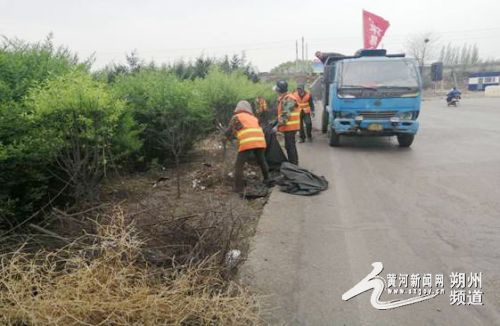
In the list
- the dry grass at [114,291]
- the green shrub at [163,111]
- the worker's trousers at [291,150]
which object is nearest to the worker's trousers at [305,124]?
the worker's trousers at [291,150]

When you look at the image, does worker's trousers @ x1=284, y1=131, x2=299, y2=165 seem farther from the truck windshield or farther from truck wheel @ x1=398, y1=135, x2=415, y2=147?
truck wheel @ x1=398, y1=135, x2=415, y2=147

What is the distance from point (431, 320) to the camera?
2.91 metres

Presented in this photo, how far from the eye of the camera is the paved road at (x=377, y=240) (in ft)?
10.0

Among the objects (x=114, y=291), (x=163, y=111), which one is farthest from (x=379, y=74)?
(x=114, y=291)

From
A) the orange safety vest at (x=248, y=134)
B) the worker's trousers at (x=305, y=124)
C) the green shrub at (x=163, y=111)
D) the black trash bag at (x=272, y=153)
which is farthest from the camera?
the worker's trousers at (x=305, y=124)

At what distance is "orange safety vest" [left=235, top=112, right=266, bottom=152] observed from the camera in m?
6.07

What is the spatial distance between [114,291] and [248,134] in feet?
12.8

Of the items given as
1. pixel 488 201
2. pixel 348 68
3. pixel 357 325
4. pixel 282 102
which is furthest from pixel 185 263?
pixel 348 68

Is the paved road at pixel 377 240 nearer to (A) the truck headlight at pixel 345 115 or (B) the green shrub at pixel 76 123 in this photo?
(A) the truck headlight at pixel 345 115

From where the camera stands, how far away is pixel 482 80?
5512cm

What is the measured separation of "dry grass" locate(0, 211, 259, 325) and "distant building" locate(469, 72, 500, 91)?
62206mm

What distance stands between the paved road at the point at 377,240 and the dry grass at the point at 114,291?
2.01ft

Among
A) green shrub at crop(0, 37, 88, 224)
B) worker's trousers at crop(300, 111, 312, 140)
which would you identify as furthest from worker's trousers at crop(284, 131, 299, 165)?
green shrub at crop(0, 37, 88, 224)

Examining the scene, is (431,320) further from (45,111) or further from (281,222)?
(45,111)
